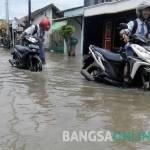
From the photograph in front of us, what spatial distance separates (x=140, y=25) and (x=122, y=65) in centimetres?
86

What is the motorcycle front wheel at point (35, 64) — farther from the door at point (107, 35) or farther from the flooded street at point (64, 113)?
the door at point (107, 35)

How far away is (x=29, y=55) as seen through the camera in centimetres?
1313

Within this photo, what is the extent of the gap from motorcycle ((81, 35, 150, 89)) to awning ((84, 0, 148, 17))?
932cm

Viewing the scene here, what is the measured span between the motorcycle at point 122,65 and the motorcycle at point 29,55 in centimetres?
263

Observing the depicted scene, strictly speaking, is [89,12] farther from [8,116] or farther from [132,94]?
[8,116]

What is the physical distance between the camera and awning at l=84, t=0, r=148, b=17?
20011 millimetres

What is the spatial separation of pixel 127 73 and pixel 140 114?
111 inches

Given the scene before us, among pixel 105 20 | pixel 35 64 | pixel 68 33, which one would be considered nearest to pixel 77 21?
pixel 68 33

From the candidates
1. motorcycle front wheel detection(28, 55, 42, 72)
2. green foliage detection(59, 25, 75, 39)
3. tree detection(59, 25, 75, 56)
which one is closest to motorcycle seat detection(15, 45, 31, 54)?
motorcycle front wheel detection(28, 55, 42, 72)

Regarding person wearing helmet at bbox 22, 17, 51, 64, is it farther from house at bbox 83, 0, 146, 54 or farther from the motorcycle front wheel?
house at bbox 83, 0, 146, 54

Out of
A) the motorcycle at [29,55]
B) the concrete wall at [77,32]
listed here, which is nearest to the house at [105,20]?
the concrete wall at [77,32]

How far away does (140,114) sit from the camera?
21.3 feet

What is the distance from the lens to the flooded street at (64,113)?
16.2 feet

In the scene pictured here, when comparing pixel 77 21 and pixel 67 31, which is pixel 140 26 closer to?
pixel 67 31
